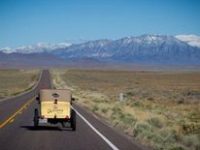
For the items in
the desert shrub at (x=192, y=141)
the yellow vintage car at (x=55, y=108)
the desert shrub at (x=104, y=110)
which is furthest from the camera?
the desert shrub at (x=104, y=110)

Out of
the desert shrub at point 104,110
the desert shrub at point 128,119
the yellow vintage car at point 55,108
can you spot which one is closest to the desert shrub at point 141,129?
the desert shrub at point 128,119

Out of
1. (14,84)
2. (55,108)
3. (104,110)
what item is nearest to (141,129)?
(55,108)

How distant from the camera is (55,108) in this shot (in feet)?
64.4

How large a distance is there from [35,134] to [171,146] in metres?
5.57

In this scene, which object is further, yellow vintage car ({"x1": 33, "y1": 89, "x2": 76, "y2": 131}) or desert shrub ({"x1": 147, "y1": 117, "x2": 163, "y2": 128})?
desert shrub ({"x1": 147, "y1": 117, "x2": 163, "y2": 128})

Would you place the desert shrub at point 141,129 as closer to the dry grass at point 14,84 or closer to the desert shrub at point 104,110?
the desert shrub at point 104,110

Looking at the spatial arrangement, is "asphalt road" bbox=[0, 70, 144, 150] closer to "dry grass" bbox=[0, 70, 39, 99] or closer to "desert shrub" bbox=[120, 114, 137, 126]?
"desert shrub" bbox=[120, 114, 137, 126]

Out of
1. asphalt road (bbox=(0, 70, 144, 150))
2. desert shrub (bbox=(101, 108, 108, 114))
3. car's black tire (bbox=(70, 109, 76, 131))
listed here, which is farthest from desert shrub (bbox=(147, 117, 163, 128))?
desert shrub (bbox=(101, 108, 108, 114))

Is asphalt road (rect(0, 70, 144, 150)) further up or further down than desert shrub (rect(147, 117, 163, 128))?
further up

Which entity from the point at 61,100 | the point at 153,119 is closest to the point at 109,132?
the point at 61,100

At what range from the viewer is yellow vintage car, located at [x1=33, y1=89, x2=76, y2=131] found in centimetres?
1958

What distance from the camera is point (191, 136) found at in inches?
623

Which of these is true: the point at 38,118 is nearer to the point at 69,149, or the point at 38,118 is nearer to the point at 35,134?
the point at 35,134

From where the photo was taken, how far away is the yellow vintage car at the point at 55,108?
19578 mm
